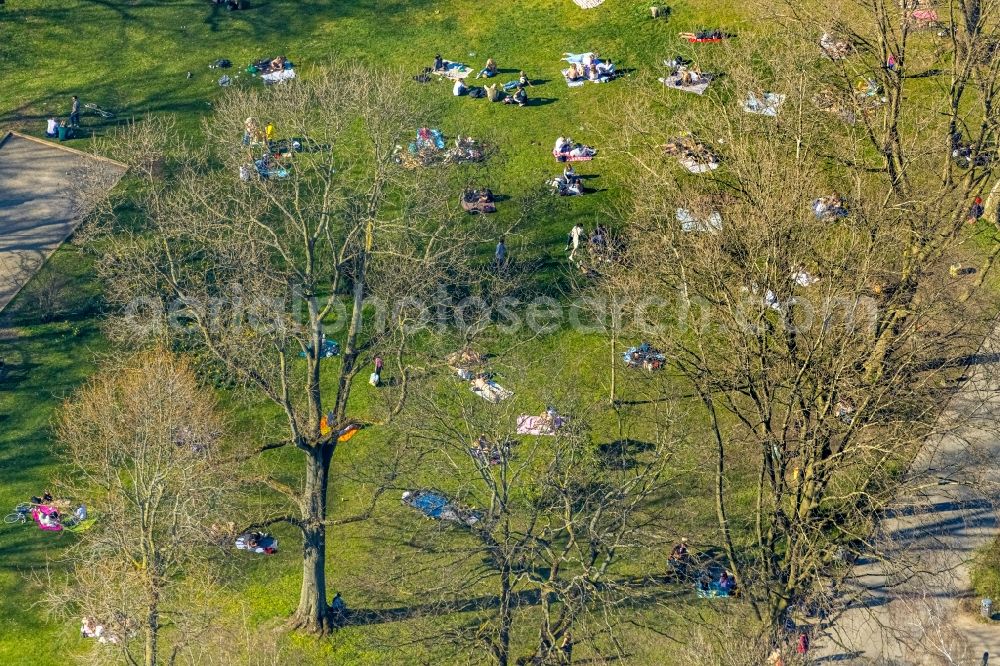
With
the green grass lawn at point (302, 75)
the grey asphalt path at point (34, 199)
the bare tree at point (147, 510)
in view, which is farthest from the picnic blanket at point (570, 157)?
the bare tree at point (147, 510)

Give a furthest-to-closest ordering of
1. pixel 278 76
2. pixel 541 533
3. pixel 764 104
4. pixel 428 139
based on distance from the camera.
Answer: pixel 278 76 < pixel 428 139 < pixel 764 104 < pixel 541 533

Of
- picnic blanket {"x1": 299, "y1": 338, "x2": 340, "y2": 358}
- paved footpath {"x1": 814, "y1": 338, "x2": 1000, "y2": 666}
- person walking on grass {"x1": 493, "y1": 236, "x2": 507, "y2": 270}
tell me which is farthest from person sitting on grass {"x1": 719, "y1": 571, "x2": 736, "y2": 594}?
picnic blanket {"x1": 299, "y1": 338, "x2": 340, "y2": 358}

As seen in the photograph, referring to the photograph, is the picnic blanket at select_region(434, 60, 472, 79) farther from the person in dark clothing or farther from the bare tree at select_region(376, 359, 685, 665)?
the person in dark clothing

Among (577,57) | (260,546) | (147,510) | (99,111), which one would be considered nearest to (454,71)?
(577,57)

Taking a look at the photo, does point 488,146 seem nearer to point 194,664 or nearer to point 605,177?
point 605,177

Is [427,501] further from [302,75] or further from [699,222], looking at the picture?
[302,75]

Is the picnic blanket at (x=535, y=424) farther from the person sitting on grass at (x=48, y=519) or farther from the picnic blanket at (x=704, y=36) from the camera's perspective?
the picnic blanket at (x=704, y=36)
